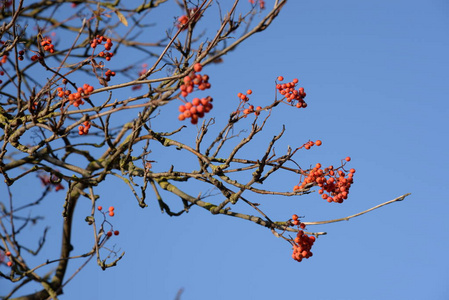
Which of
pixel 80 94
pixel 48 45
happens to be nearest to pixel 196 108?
pixel 80 94

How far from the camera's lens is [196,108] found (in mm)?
2826

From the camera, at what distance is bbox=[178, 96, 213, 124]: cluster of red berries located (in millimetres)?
2822

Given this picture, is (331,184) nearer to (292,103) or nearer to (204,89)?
(292,103)

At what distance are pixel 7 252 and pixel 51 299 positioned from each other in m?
0.59

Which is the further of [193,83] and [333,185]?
[333,185]

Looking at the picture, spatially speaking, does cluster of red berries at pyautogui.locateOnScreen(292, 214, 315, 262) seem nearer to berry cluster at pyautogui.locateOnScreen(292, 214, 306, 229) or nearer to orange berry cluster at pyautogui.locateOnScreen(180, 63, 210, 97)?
berry cluster at pyautogui.locateOnScreen(292, 214, 306, 229)

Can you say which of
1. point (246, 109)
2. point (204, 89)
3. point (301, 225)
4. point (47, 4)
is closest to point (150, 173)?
point (246, 109)

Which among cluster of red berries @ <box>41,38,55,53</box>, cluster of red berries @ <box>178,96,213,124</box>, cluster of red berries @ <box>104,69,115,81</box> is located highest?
cluster of red berries @ <box>41,38,55,53</box>

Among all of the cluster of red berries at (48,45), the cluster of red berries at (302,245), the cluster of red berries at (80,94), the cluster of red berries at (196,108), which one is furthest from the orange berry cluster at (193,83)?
the cluster of red berries at (48,45)

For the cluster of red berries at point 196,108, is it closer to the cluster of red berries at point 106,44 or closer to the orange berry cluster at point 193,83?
the orange berry cluster at point 193,83

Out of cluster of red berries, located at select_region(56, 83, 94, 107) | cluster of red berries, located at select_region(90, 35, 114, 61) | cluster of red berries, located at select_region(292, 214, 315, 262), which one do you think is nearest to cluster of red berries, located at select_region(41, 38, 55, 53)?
cluster of red berries, located at select_region(90, 35, 114, 61)

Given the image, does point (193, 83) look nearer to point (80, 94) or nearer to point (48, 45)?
point (80, 94)

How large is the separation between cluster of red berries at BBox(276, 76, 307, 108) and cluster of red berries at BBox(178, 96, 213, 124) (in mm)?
1535

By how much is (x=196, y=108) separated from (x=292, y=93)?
1627 mm
